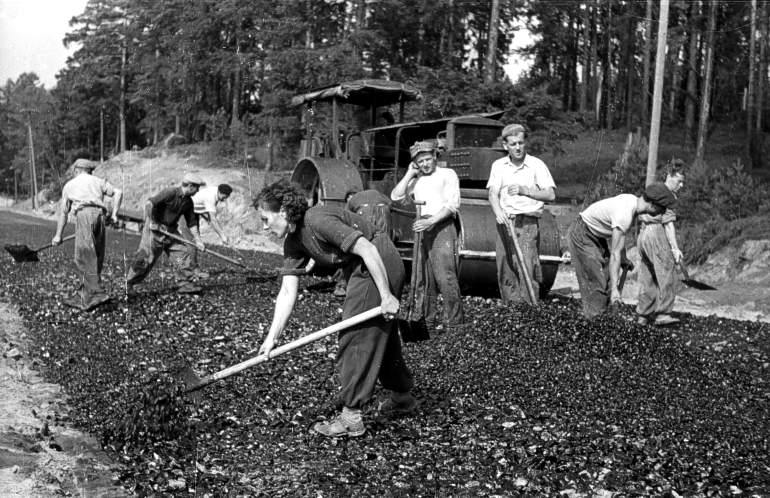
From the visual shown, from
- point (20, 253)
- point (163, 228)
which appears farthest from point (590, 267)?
point (20, 253)

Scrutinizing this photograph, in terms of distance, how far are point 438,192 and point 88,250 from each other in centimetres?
418

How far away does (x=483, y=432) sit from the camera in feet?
17.9

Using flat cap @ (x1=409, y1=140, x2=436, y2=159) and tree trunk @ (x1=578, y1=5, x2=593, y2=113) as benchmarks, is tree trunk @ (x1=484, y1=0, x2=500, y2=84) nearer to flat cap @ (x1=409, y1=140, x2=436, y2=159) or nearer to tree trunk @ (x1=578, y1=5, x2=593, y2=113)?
tree trunk @ (x1=578, y1=5, x2=593, y2=113)

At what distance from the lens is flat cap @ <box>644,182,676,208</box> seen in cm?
829

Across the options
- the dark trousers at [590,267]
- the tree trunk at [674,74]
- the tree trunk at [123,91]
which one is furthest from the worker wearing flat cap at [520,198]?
the tree trunk at [123,91]

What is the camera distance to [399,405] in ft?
18.8

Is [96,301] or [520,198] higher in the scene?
[520,198]

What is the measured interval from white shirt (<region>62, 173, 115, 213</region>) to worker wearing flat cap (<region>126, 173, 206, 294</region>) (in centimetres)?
105

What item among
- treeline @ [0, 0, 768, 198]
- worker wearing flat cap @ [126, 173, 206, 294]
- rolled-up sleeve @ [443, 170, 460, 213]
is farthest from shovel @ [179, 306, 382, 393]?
treeline @ [0, 0, 768, 198]

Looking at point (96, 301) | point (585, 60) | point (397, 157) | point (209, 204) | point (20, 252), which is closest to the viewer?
point (96, 301)

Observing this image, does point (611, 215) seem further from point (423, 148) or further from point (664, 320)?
point (423, 148)

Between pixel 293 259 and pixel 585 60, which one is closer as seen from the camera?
pixel 293 259

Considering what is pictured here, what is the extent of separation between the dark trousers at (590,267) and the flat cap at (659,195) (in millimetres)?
753

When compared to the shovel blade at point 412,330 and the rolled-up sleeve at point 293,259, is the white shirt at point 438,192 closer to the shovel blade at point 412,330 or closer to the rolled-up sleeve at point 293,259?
the shovel blade at point 412,330
